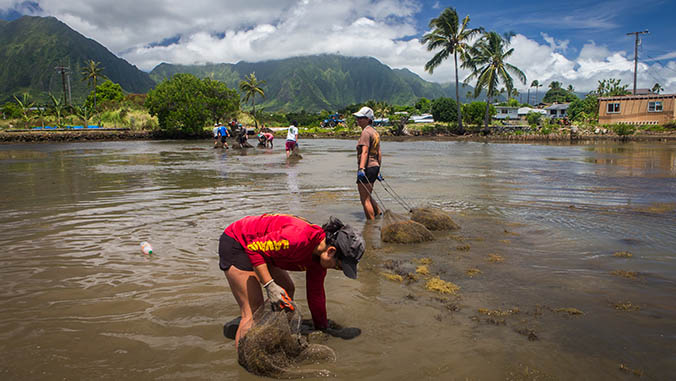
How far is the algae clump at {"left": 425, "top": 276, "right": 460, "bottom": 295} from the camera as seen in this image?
4.27 m

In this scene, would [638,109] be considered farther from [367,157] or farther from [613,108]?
[367,157]

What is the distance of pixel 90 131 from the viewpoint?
1730 inches

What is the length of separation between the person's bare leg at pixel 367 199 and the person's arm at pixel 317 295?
370cm

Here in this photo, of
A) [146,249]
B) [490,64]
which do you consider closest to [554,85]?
[490,64]

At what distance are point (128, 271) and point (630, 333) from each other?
506cm

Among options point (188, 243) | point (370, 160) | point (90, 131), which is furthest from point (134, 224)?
point (90, 131)

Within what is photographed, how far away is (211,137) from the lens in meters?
48.5

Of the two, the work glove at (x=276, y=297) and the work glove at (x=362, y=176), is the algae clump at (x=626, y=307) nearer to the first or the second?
the work glove at (x=276, y=297)

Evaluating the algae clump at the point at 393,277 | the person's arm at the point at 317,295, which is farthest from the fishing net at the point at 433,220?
the person's arm at the point at 317,295

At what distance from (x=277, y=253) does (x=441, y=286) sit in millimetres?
2149

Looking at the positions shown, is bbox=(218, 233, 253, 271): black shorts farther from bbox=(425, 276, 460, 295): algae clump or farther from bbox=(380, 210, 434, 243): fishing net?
bbox=(380, 210, 434, 243): fishing net

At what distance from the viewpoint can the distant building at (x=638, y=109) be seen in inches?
1625

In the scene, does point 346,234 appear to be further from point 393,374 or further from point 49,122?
point 49,122

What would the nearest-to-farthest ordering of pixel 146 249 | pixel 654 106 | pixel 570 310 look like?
pixel 570 310, pixel 146 249, pixel 654 106
